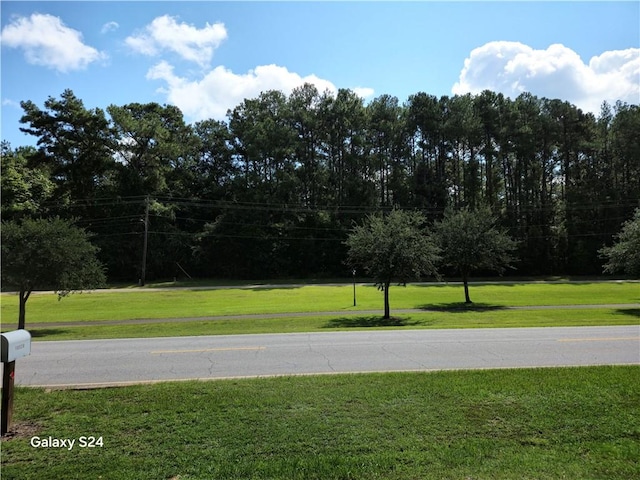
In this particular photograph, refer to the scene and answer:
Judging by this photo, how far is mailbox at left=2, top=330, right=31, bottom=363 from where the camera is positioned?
17.0ft

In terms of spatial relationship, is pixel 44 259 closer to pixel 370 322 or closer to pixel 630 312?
pixel 370 322

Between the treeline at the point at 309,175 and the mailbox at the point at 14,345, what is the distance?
54765 millimetres

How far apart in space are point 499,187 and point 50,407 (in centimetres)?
7839

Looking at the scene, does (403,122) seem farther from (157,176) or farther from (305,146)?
(157,176)

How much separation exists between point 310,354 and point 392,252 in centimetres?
1400

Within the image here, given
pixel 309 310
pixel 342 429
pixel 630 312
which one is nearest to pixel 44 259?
pixel 309 310

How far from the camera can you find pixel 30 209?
57562 mm

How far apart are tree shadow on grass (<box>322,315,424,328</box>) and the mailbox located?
16.0 meters

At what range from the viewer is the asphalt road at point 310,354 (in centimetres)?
941

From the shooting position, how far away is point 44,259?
20.9 m

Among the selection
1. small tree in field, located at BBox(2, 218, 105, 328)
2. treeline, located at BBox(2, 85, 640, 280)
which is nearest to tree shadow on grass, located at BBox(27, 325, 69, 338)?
small tree in field, located at BBox(2, 218, 105, 328)

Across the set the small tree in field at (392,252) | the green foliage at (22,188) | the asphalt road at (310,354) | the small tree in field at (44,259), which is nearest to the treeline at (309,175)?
the green foliage at (22,188)

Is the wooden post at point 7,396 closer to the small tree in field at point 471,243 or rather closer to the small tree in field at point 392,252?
the small tree in field at point 392,252

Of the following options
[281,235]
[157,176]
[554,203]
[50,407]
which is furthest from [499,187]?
[50,407]
